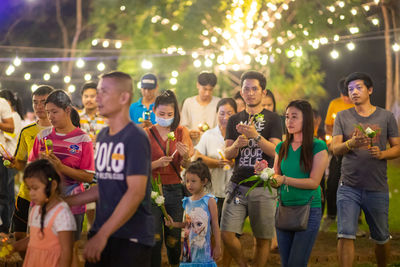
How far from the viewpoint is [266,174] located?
6633 mm

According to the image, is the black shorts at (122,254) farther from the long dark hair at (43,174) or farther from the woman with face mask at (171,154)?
the woman with face mask at (171,154)

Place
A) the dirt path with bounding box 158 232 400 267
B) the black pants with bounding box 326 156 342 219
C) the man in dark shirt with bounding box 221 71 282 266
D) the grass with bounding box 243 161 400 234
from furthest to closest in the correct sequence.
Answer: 1. the grass with bounding box 243 161 400 234
2. the black pants with bounding box 326 156 342 219
3. the dirt path with bounding box 158 232 400 267
4. the man in dark shirt with bounding box 221 71 282 266

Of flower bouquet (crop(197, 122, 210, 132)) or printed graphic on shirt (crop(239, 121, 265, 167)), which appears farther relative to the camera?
flower bouquet (crop(197, 122, 210, 132))

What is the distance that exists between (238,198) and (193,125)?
325cm

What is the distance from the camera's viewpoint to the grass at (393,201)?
12568 mm

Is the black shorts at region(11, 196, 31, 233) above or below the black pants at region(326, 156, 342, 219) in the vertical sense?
below

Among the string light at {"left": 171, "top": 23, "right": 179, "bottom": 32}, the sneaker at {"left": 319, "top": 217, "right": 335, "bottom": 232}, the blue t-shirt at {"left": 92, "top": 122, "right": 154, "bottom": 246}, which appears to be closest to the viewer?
the blue t-shirt at {"left": 92, "top": 122, "right": 154, "bottom": 246}

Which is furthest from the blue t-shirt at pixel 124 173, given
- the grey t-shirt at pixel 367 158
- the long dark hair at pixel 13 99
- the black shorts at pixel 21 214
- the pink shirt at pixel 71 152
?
the long dark hair at pixel 13 99

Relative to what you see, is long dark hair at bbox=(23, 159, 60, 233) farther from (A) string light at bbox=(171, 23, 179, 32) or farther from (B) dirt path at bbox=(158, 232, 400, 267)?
(A) string light at bbox=(171, 23, 179, 32)

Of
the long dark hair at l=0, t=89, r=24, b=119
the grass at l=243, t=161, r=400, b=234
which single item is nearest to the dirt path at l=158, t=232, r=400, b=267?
the grass at l=243, t=161, r=400, b=234

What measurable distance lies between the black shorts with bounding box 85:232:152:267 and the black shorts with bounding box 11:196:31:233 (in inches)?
109

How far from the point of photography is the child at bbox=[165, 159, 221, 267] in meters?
7.27

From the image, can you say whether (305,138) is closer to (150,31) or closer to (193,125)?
(193,125)

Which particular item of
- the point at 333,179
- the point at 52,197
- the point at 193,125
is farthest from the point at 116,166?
the point at 333,179
